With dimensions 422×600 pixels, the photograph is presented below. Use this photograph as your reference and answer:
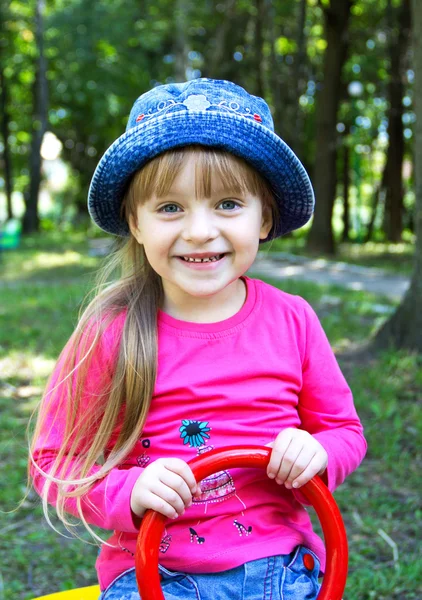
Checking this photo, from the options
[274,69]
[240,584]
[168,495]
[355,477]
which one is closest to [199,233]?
[168,495]

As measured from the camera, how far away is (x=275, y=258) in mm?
12148

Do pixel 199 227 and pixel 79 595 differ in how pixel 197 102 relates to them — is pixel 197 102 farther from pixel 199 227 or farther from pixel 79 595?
pixel 79 595

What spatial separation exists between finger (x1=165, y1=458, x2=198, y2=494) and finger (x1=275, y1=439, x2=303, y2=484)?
183 millimetres

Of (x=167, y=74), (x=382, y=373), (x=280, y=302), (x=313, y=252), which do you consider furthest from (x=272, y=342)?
(x=167, y=74)

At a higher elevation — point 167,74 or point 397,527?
point 167,74

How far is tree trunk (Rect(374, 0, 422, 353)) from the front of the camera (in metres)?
4.64

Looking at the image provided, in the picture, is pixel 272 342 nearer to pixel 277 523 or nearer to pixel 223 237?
pixel 223 237

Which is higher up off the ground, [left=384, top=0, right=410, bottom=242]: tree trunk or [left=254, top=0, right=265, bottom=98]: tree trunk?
[left=254, top=0, right=265, bottom=98]: tree trunk

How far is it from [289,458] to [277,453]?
0.03 m

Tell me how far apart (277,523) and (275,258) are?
10609 millimetres

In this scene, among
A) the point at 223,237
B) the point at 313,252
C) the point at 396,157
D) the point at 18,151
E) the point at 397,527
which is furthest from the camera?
the point at 18,151

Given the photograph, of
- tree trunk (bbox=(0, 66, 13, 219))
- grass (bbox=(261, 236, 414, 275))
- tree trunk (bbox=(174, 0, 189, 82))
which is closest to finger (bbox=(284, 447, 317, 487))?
grass (bbox=(261, 236, 414, 275))

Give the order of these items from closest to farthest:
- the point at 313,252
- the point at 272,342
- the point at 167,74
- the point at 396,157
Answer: the point at 272,342 < the point at 313,252 < the point at 396,157 < the point at 167,74

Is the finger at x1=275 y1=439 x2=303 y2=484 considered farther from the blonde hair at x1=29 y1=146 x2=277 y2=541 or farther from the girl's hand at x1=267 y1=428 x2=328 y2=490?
the blonde hair at x1=29 y1=146 x2=277 y2=541
